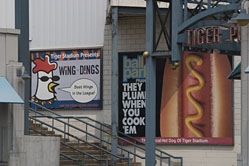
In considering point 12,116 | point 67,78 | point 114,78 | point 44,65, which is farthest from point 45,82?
point 12,116

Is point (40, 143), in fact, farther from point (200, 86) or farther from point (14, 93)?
point (200, 86)

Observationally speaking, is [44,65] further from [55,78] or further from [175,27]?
[175,27]

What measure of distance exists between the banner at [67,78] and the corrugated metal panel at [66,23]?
0.42 metres

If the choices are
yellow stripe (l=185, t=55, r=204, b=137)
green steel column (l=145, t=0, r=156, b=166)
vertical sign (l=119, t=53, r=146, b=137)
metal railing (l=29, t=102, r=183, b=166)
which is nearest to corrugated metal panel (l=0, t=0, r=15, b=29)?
metal railing (l=29, t=102, r=183, b=166)

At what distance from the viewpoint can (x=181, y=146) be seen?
26328 mm

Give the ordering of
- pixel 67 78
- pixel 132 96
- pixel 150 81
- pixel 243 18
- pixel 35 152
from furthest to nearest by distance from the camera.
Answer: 1. pixel 67 78
2. pixel 132 96
3. pixel 150 81
4. pixel 35 152
5. pixel 243 18

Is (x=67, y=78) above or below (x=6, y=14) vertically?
below

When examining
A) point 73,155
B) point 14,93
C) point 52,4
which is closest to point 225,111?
point 73,155

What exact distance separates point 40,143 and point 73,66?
7.42m

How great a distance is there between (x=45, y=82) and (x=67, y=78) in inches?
34.1

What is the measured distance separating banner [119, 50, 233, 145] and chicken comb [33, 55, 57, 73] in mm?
2635

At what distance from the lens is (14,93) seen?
18938mm

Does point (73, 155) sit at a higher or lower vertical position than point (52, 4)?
lower

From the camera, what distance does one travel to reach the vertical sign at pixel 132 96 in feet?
87.4
